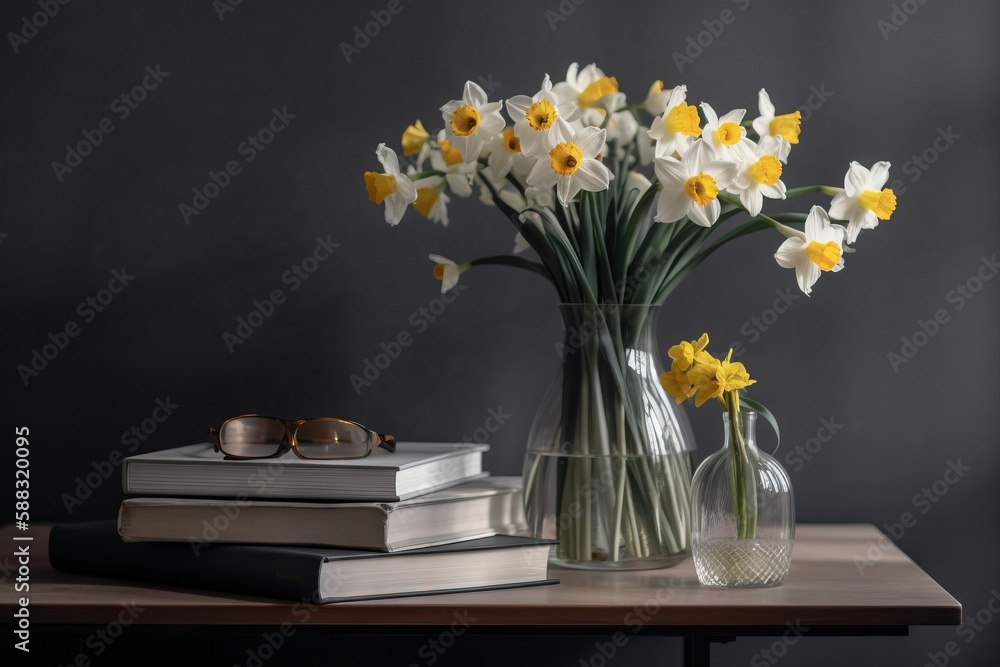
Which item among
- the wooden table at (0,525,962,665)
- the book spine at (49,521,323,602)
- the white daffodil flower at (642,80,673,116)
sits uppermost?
the white daffodil flower at (642,80,673,116)

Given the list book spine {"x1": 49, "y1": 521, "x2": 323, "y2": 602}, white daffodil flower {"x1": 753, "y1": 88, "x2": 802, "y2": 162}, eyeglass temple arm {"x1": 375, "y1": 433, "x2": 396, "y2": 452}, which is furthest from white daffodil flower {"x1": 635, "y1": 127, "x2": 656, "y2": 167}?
book spine {"x1": 49, "y1": 521, "x2": 323, "y2": 602}

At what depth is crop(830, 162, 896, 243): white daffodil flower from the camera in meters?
1.07

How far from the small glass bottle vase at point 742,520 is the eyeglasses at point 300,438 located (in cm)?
38

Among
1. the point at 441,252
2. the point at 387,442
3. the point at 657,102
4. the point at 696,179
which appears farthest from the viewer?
the point at 441,252

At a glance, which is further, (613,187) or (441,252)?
(441,252)

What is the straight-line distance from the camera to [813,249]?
105cm

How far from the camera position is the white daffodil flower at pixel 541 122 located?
1.03 m

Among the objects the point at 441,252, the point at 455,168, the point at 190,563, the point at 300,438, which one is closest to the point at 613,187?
the point at 455,168

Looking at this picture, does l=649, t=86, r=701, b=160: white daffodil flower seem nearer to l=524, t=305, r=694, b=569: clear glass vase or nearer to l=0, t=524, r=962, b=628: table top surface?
l=524, t=305, r=694, b=569: clear glass vase

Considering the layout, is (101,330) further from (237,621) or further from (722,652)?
(722,652)

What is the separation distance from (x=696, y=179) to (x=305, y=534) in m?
0.56

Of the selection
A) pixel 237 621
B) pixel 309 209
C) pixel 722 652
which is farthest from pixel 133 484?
pixel 722 652

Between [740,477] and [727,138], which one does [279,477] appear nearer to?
[740,477]

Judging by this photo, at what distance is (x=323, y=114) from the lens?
1.45 meters
